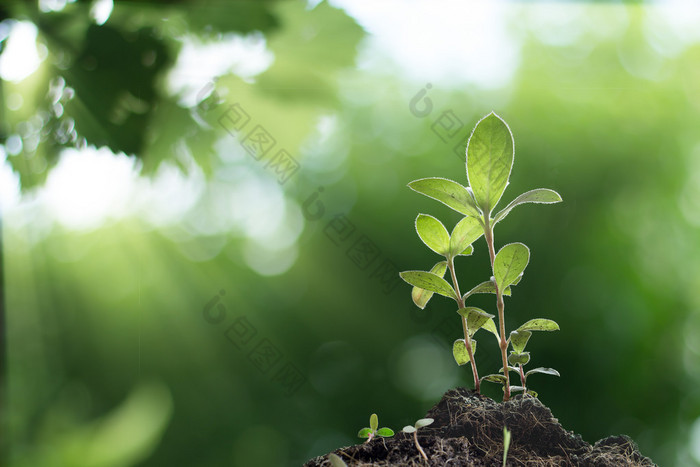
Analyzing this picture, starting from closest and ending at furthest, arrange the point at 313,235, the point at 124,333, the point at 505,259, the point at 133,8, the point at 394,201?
the point at 505,259, the point at 133,8, the point at 313,235, the point at 124,333, the point at 394,201

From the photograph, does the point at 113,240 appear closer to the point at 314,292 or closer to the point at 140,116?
the point at 140,116

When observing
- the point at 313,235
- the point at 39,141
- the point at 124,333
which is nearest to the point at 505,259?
the point at 313,235

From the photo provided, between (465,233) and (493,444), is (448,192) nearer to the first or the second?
(465,233)

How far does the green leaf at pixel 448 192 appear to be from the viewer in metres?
0.46

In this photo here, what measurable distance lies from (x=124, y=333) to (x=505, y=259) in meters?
1.52

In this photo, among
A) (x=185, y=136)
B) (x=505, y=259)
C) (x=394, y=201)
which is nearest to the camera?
(x=505, y=259)

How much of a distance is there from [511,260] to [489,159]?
100 millimetres

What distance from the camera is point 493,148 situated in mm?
454

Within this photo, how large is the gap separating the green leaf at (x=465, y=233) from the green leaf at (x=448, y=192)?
0.09 feet

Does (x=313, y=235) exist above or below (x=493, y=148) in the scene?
above

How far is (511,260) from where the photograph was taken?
448 mm

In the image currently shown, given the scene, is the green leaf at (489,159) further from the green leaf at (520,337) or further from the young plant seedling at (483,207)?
the green leaf at (520,337)

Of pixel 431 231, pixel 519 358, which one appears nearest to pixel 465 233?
pixel 431 231

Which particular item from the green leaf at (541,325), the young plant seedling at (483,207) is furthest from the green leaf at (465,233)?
the green leaf at (541,325)
